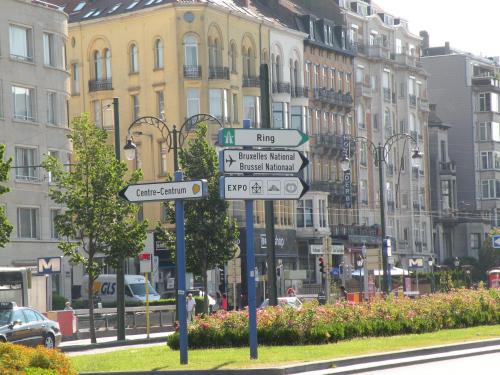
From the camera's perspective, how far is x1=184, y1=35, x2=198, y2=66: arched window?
78312 millimetres

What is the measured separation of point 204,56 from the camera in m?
78.6

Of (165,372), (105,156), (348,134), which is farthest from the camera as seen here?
(348,134)

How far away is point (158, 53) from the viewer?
78812 millimetres

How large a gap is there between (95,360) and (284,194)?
594cm

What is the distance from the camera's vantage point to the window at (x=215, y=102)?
79000 mm

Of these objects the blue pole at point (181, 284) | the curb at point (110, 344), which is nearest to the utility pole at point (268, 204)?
the blue pole at point (181, 284)

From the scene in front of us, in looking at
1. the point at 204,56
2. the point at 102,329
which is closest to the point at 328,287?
the point at 102,329

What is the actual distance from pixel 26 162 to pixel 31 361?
46.2 m

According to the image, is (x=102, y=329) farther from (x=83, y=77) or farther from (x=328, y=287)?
(x=83, y=77)

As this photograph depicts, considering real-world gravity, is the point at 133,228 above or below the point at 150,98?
below

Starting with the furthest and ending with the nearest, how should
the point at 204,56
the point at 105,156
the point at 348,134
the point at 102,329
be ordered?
the point at 348,134
the point at 204,56
the point at 102,329
the point at 105,156

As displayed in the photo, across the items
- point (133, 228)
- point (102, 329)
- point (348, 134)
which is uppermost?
point (348, 134)

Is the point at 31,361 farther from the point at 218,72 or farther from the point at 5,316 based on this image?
the point at 218,72

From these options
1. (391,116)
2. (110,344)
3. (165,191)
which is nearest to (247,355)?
(165,191)
